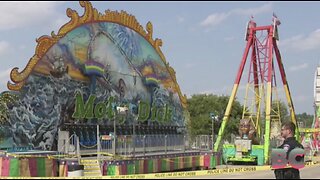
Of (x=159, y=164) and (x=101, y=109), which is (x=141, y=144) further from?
(x=101, y=109)

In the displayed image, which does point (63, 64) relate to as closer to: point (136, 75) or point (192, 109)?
point (136, 75)

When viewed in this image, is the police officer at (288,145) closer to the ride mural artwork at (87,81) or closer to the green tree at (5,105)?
the ride mural artwork at (87,81)

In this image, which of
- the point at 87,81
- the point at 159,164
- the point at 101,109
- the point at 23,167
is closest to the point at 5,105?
the point at 23,167

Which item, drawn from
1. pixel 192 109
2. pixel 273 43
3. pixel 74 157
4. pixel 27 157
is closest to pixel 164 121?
pixel 273 43

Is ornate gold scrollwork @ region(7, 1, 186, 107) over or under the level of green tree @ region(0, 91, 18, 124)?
over

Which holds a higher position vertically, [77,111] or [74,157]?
[77,111]

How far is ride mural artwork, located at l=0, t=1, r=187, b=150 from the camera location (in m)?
22.6

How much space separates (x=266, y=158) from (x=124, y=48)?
11.7 metres

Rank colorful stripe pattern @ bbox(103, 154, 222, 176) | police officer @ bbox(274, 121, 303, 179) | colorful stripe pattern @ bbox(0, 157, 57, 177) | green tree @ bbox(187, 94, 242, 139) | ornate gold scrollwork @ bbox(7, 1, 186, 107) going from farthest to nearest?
green tree @ bbox(187, 94, 242, 139) → ornate gold scrollwork @ bbox(7, 1, 186, 107) → colorful stripe pattern @ bbox(103, 154, 222, 176) → colorful stripe pattern @ bbox(0, 157, 57, 177) → police officer @ bbox(274, 121, 303, 179)

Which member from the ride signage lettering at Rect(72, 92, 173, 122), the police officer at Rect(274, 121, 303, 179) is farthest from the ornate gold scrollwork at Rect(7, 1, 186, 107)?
the police officer at Rect(274, 121, 303, 179)

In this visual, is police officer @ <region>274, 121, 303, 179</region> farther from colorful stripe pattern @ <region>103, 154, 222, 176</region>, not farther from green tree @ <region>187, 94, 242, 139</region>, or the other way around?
green tree @ <region>187, 94, 242, 139</region>

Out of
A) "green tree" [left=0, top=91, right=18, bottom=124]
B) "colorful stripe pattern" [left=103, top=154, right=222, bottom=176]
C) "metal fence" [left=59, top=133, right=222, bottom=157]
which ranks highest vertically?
"green tree" [left=0, top=91, right=18, bottom=124]

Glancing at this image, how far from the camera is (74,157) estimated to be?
20922 mm

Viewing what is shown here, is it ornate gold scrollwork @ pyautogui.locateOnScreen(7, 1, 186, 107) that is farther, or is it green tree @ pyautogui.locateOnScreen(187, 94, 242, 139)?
green tree @ pyautogui.locateOnScreen(187, 94, 242, 139)
